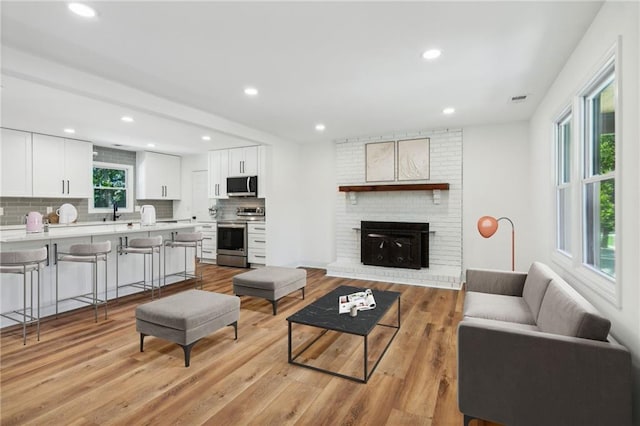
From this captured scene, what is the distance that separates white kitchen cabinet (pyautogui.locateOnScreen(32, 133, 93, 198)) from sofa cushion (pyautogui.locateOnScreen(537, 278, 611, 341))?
7254 millimetres

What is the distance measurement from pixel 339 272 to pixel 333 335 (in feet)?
8.74

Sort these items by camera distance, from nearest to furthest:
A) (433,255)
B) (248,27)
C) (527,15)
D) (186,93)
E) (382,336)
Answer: (527,15) → (248,27) → (382,336) → (186,93) → (433,255)

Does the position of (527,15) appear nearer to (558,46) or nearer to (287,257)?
(558,46)

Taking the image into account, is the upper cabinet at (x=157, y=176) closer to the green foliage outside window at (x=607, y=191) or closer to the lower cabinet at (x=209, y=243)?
the lower cabinet at (x=209, y=243)

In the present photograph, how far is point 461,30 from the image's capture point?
239cm

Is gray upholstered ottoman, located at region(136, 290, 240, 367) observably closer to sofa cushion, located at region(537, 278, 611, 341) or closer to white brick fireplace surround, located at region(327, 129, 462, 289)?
sofa cushion, located at region(537, 278, 611, 341)

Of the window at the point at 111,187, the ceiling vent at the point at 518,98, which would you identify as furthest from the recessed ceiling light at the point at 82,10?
the window at the point at 111,187

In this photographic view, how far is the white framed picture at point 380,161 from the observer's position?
19.4ft

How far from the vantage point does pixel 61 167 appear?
577 cm

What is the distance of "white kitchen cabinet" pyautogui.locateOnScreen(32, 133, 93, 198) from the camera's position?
5.48 metres

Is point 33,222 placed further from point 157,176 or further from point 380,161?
point 380,161

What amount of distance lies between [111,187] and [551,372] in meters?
7.98

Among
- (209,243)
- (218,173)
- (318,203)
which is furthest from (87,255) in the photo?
(318,203)

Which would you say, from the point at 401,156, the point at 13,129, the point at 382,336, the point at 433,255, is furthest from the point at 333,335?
the point at 13,129
